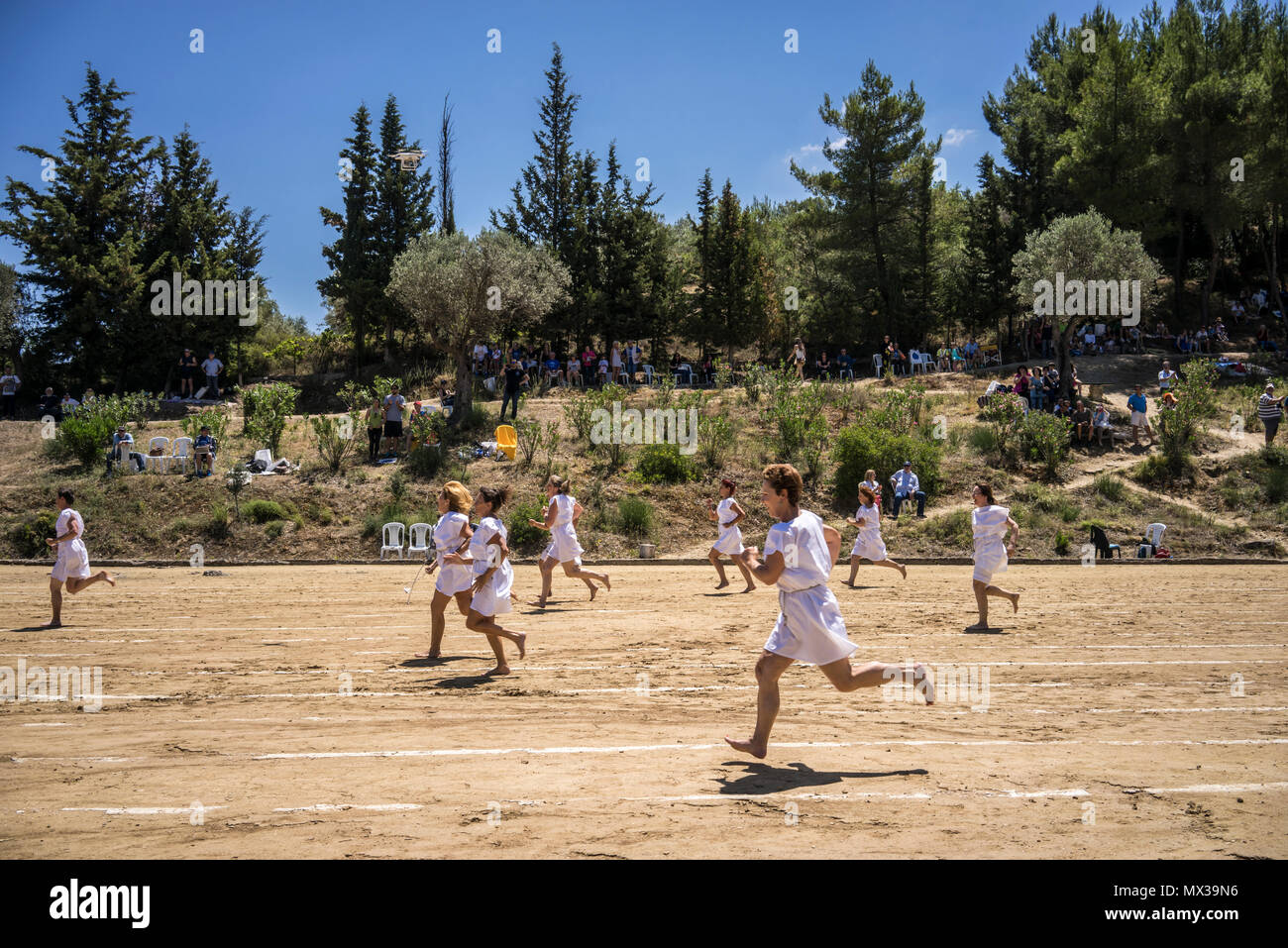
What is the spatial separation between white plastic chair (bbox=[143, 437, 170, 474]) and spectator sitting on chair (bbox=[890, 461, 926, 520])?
19.7 metres

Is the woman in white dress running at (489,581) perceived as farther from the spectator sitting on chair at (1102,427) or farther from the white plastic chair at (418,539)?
the spectator sitting on chair at (1102,427)

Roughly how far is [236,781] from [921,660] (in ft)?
22.0

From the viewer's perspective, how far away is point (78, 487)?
23406mm

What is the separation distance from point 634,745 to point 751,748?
88cm

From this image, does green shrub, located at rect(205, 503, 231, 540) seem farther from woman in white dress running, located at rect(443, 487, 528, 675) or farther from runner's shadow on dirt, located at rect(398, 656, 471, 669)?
woman in white dress running, located at rect(443, 487, 528, 675)

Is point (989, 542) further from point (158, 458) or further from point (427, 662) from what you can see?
point (158, 458)

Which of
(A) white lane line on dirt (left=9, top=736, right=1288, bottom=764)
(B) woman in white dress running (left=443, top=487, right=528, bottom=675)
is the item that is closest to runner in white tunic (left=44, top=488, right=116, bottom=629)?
(B) woman in white dress running (left=443, top=487, right=528, bottom=675)

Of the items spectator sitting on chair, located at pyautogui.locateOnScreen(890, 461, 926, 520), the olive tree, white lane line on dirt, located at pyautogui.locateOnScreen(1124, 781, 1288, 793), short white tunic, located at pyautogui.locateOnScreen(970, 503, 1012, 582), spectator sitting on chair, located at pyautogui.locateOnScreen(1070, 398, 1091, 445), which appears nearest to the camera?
white lane line on dirt, located at pyautogui.locateOnScreen(1124, 781, 1288, 793)

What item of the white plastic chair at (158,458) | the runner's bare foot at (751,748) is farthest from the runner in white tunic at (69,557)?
the white plastic chair at (158,458)

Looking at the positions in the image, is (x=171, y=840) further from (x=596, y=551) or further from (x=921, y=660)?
(x=596, y=551)

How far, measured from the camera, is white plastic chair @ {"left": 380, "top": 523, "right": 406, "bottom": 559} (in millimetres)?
21531

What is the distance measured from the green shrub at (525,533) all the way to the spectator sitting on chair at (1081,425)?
17.8 m
